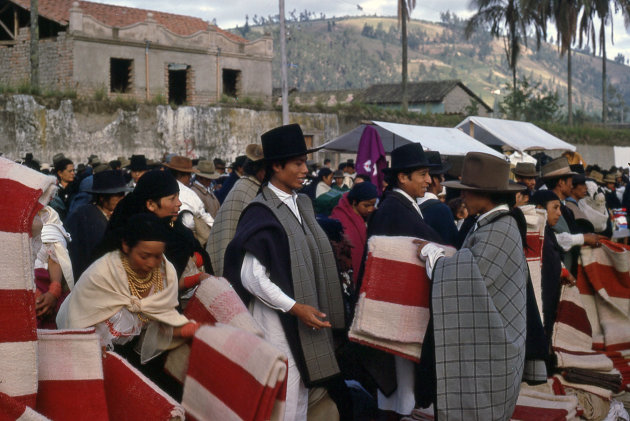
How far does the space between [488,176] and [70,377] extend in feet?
8.37

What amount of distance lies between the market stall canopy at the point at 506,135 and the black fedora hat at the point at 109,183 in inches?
462

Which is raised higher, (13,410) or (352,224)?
(352,224)

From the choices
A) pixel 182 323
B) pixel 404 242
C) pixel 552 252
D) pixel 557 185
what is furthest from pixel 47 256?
pixel 557 185

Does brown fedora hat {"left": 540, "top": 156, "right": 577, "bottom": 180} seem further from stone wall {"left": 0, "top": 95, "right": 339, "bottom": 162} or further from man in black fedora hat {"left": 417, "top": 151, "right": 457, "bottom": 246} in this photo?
stone wall {"left": 0, "top": 95, "right": 339, "bottom": 162}

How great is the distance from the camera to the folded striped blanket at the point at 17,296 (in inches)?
107

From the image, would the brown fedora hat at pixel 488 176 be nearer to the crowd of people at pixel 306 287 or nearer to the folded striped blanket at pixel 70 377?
the crowd of people at pixel 306 287

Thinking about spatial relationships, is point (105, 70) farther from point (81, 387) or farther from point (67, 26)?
point (81, 387)

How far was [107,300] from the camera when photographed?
344 cm

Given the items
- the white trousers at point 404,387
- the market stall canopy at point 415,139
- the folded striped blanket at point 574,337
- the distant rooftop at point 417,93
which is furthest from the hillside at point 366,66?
the white trousers at point 404,387

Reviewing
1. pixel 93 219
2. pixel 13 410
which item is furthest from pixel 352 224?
pixel 13 410

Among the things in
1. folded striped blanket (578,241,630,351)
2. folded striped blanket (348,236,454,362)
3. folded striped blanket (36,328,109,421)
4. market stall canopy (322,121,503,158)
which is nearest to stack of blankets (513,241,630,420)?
folded striped blanket (578,241,630,351)

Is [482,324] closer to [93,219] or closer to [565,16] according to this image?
[93,219]

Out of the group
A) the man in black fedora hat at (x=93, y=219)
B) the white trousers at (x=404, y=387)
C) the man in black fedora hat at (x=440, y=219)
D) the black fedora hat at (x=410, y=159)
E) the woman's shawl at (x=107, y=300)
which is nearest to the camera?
the woman's shawl at (x=107, y=300)

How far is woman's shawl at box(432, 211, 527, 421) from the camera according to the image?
4.11 metres
